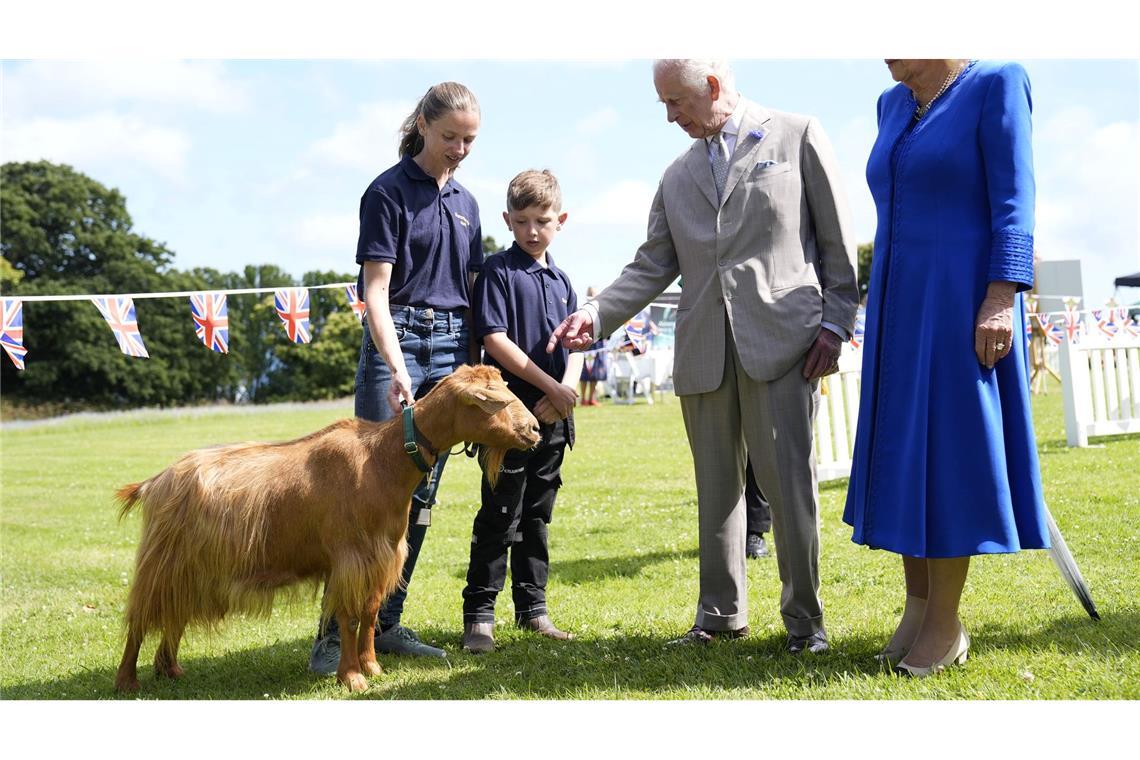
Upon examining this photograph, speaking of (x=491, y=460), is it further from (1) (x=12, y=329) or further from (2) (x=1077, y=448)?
(2) (x=1077, y=448)

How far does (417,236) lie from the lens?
4.23 metres

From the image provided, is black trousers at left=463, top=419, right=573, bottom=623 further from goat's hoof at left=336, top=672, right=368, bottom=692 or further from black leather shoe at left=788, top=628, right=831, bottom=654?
black leather shoe at left=788, top=628, right=831, bottom=654

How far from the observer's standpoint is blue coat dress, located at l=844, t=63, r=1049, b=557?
342 cm

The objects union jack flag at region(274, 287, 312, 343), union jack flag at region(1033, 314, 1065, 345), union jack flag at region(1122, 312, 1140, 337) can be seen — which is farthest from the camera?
union jack flag at region(1122, 312, 1140, 337)

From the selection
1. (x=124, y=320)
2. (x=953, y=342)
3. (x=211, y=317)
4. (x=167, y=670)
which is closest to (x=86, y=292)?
(x=211, y=317)

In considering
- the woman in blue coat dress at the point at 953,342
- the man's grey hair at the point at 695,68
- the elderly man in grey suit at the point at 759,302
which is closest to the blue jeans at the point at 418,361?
the elderly man in grey suit at the point at 759,302

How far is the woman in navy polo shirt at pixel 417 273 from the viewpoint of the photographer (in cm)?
407

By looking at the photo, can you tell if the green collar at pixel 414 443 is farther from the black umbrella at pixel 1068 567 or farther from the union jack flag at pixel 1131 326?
the union jack flag at pixel 1131 326

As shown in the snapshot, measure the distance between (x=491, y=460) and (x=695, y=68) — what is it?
1.88 metres

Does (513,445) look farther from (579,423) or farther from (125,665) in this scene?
(579,423)

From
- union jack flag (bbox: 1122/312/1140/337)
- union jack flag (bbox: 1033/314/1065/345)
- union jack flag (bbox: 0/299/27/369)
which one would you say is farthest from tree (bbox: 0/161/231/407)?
union jack flag (bbox: 1122/312/1140/337)

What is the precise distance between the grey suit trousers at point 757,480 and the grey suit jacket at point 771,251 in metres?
0.09

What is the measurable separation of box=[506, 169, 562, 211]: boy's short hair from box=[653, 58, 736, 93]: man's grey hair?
816mm

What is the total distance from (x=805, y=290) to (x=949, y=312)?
63cm
